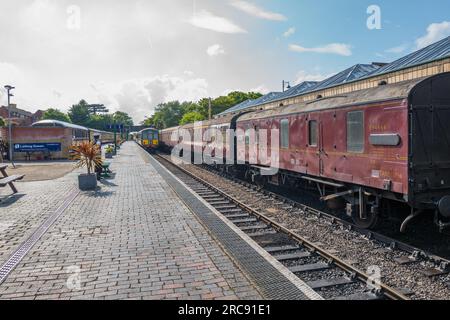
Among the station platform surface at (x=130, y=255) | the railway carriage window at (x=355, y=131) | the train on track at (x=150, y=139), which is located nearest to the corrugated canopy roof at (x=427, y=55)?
the railway carriage window at (x=355, y=131)

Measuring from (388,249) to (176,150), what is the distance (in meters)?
32.1

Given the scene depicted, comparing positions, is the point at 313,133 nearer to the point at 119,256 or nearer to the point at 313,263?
the point at 313,263

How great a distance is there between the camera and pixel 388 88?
7.99 m

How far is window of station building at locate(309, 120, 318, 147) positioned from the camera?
10539 millimetres

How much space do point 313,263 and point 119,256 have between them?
12.0ft

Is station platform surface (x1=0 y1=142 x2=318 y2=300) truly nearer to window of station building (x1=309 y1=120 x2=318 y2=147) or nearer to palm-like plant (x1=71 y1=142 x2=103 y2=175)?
window of station building (x1=309 y1=120 x2=318 y2=147)

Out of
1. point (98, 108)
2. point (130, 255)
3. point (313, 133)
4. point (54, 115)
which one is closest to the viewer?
point (130, 255)

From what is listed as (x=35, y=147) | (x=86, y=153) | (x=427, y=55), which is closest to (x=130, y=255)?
(x=86, y=153)

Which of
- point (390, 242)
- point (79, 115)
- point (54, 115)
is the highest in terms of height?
point (79, 115)

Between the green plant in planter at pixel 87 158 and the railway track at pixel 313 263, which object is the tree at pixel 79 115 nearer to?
the green plant in planter at pixel 87 158

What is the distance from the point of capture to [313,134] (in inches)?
421

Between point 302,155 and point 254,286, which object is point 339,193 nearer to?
point 302,155
